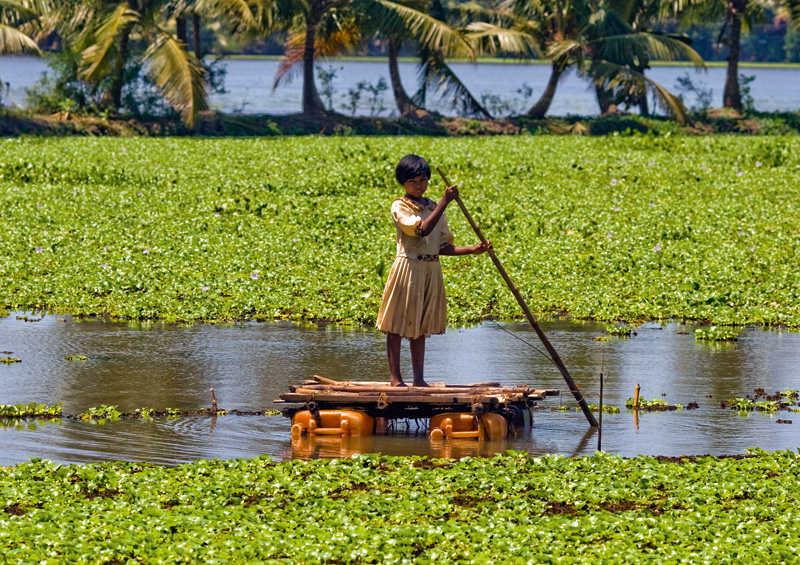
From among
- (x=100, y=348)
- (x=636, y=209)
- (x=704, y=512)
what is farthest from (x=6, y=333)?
(x=636, y=209)

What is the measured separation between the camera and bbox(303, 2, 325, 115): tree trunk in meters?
34.0

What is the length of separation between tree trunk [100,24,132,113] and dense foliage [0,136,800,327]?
7.29m

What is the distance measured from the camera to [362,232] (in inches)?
696

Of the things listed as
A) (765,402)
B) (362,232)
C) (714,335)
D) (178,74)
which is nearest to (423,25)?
(178,74)

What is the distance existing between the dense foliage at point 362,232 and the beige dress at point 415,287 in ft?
14.6

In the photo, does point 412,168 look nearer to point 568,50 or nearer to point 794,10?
point 568,50

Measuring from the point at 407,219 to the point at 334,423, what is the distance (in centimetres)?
160

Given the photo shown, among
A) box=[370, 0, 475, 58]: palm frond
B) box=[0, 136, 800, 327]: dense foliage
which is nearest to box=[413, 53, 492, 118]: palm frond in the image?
box=[370, 0, 475, 58]: palm frond

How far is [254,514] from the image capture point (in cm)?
705

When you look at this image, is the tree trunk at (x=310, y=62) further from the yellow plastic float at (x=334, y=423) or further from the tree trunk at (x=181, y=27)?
the yellow plastic float at (x=334, y=423)

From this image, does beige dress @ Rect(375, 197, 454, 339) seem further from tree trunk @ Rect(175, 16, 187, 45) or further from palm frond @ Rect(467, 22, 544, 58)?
palm frond @ Rect(467, 22, 544, 58)

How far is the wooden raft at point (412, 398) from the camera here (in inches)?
359

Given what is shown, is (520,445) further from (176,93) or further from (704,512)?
(176,93)

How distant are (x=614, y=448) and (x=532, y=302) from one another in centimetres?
572
